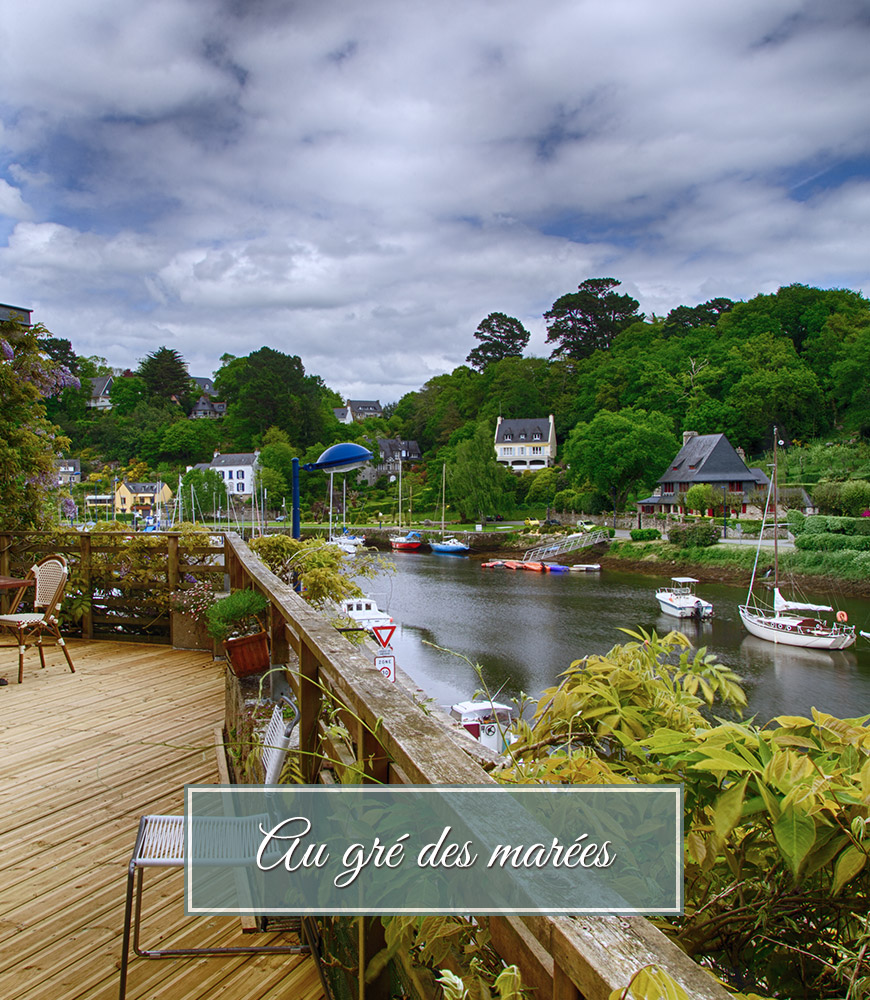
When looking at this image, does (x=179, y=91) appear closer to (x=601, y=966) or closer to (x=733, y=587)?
(x=601, y=966)

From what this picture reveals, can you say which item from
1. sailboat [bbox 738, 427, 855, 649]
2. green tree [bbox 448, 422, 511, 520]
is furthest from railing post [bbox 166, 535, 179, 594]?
green tree [bbox 448, 422, 511, 520]

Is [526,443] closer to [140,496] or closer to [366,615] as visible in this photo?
[140,496]

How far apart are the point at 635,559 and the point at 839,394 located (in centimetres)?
3404

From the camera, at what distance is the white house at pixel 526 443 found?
7825cm

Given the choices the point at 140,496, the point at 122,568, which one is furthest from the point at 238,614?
the point at 140,496

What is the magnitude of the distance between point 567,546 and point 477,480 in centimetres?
1652

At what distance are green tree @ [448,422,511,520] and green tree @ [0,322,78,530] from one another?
56.0m

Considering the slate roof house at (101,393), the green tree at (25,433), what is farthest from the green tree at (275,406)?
the green tree at (25,433)

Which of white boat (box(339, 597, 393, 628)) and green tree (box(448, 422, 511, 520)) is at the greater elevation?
green tree (box(448, 422, 511, 520))

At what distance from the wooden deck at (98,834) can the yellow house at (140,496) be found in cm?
7375

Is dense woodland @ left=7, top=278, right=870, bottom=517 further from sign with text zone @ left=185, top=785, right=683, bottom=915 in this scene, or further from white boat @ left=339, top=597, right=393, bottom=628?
sign with text zone @ left=185, top=785, right=683, bottom=915

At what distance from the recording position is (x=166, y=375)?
3962 inches

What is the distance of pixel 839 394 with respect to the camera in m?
62.8

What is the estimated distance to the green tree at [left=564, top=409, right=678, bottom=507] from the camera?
54656 millimetres
